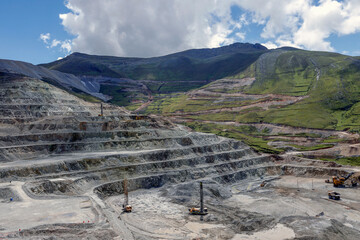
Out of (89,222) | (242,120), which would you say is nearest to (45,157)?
(89,222)

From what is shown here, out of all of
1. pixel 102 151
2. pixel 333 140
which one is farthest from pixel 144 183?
pixel 333 140

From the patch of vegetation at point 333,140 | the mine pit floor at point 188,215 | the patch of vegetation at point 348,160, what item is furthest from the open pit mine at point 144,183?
the patch of vegetation at point 333,140

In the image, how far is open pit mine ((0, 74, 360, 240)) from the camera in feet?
141

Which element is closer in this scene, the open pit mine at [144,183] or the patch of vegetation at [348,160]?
the open pit mine at [144,183]

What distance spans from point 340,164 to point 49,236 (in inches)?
3206

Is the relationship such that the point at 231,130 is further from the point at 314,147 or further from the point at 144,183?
the point at 144,183

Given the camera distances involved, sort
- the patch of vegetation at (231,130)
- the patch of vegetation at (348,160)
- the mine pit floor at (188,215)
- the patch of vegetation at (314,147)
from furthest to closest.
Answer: the patch of vegetation at (231,130)
the patch of vegetation at (314,147)
the patch of vegetation at (348,160)
the mine pit floor at (188,215)

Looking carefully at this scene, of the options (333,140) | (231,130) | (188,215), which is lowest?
(188,215)

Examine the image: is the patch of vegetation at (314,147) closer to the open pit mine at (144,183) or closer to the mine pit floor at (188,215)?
the open pit mine at (144,183)

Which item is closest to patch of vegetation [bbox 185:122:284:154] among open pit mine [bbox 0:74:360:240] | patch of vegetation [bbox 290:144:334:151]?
patch of vegetation [bbox 290:144:334:151]

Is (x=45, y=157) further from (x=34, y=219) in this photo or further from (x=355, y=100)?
(x=355, y=100)

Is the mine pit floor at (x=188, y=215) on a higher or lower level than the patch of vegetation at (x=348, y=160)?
lower

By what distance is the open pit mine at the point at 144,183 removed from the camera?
1687 inches

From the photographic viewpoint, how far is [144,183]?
69.2m
